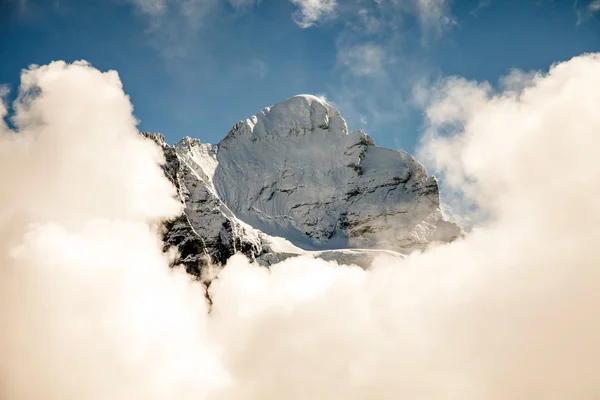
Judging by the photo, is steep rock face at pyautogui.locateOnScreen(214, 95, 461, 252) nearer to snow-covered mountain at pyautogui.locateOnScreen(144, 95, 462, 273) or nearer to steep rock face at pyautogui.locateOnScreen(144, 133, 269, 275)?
snow-covered mountain at pyautogui.locateOnScreen(144, 95, 462, 273)

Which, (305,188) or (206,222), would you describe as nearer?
(206,222)

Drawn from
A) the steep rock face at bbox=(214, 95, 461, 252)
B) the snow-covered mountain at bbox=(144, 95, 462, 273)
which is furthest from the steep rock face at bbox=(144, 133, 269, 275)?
the steep rock face at bbox=(214, 95, 461, 252)

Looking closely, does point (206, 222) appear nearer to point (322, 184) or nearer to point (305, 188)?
point (305, 188)

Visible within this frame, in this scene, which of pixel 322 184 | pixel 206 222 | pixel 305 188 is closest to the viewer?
pixel 206 222

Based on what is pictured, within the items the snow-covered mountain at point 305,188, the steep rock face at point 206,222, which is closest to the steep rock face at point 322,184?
the snow-covered mountain at point 305,188

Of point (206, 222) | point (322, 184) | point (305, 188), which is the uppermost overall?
point (322, 184)

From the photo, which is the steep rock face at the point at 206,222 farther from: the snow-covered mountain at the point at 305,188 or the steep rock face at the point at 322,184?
the steep rock face at the point at 322,184

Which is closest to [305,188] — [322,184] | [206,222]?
[322,184]

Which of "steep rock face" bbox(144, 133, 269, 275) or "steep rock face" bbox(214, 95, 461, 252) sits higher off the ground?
"steep rock face" bbox(214, 95, 461, 252)
